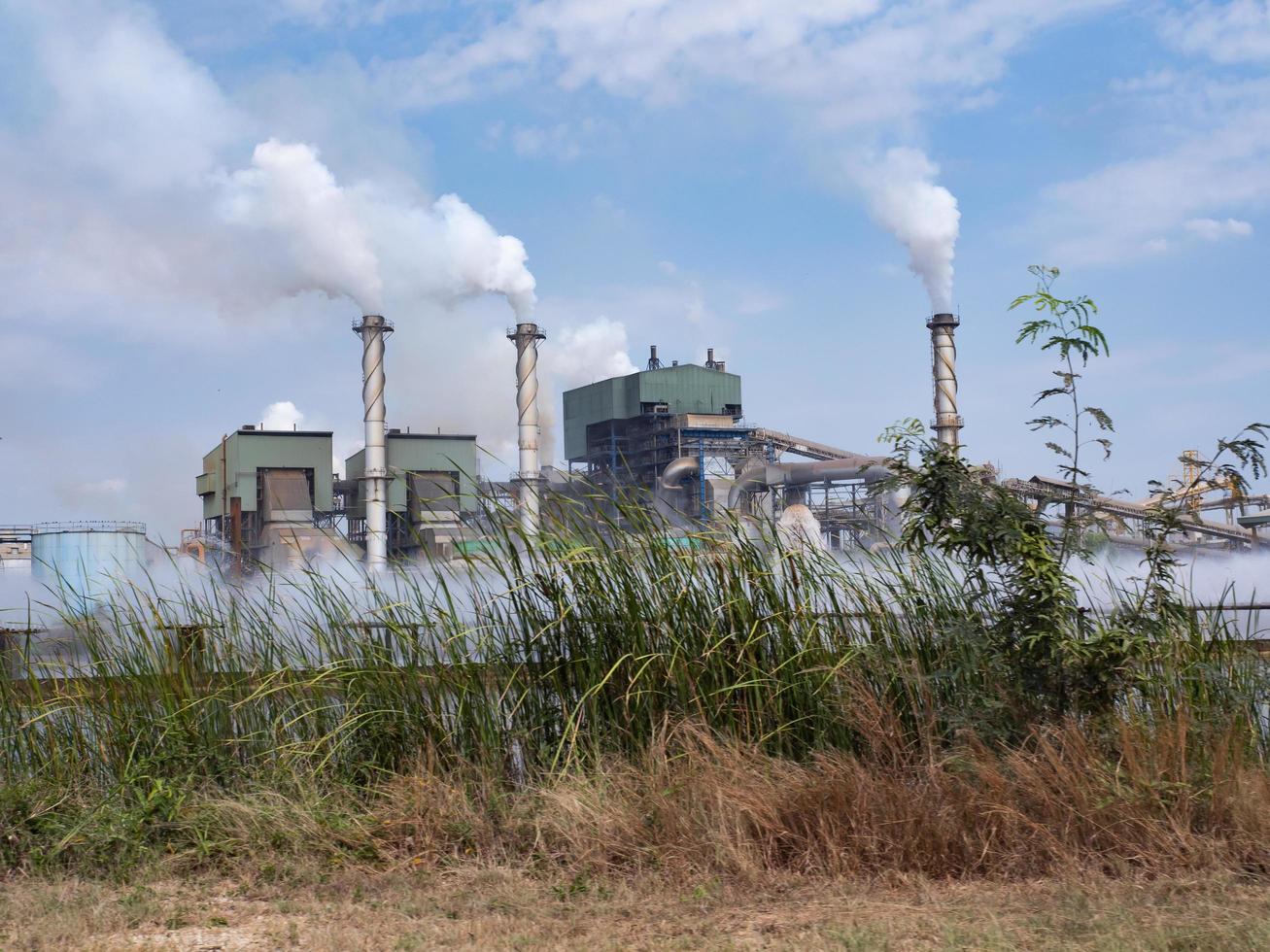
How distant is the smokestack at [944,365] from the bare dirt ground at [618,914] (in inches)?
1802

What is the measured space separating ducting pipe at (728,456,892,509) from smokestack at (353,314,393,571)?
14702mm

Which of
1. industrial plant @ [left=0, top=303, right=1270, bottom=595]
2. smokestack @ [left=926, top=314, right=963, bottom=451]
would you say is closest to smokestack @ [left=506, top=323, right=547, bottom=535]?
industrial plant @ [left=0, top=303, right=1270, bottom=595]

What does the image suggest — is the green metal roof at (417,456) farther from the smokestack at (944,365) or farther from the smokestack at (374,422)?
the smokestack at (944,365)

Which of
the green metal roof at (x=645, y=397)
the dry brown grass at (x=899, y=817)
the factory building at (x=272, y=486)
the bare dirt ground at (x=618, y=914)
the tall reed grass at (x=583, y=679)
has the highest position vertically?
the green metal roof at (x=645, y=397)

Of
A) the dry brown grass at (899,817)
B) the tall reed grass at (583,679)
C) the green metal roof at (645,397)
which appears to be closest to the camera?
the dry brown grass at (899,817)

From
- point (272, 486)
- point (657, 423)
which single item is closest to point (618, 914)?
point (272, 486)

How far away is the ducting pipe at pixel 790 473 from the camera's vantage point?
47.8 metres

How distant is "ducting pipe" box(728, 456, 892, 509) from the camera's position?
157 ft

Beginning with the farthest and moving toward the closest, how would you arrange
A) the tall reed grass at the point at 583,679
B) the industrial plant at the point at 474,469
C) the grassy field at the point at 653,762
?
the industrial plant at the point at 474,469 < the tall reed grass at the point at 583,679 < the grassy field at the point at 653,762

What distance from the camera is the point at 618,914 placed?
4.22 metres

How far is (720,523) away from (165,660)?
3.20 metres

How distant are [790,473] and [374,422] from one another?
58.8 ft

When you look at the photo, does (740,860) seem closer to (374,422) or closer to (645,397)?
(374,422)

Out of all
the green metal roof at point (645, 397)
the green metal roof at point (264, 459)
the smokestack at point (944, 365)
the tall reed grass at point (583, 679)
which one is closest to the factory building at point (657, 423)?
the green metal roof at point (645, 397)
